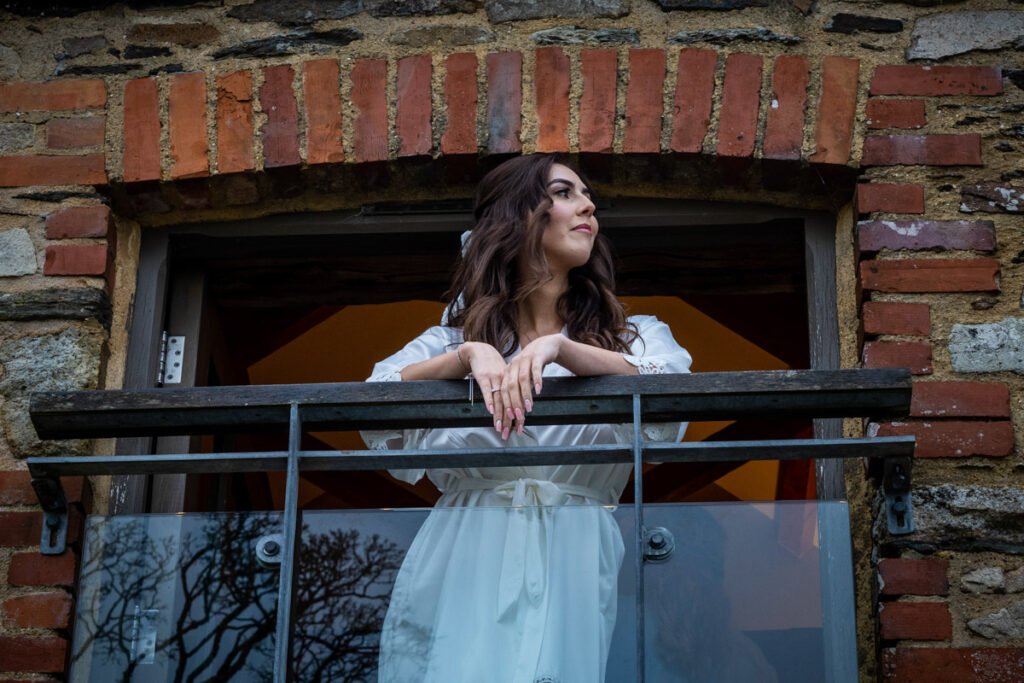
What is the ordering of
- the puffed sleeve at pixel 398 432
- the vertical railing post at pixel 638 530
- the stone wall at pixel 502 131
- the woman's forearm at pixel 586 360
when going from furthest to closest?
1. the stone wall at pixel 502 131
2. the puffed sleeve at pixel 398 432
3. the woman's forearm at pixel 586 360
4. the vertical railing post at pixel 638 530

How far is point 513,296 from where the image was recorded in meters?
3.89

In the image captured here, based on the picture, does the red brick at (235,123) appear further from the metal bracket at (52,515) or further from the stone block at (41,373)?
the metal bracket at (52,515)

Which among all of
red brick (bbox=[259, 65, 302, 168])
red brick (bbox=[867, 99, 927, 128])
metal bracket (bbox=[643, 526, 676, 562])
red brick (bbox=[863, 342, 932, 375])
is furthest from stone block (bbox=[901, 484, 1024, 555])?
red brick (bbox=[259, 65, 302, 168])

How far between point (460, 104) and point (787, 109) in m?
0.80

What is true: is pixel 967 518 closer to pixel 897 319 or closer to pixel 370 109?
pixel 897 319

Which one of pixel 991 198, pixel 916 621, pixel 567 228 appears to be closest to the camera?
pixel 916 621

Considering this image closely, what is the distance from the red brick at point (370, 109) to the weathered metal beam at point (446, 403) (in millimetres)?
975

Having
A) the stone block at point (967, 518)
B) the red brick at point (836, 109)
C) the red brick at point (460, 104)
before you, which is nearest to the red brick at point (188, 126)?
the red brick at point (460, 104)

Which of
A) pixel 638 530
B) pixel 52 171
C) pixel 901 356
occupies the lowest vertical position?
pixel 638 530

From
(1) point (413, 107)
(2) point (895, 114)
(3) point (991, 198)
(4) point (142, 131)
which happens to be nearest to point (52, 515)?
(4) point (142, 131)

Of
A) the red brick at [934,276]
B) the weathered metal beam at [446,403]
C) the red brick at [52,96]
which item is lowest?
the weathered metal beam at [446,403]

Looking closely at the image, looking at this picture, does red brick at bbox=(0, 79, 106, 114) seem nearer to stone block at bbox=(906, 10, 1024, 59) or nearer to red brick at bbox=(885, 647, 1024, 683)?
stone block at bbox=(906, 10, 1024, 59)

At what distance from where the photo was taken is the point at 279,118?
4199 mm

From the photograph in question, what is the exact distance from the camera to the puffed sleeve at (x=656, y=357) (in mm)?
3500
